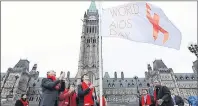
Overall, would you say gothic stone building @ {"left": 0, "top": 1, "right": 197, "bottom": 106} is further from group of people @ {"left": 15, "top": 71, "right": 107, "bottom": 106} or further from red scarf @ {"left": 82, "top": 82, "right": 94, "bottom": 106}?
red scarf @ {"left": 82, "top": 82, "right": 94, "bottom": 106}

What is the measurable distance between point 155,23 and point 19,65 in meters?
75.0

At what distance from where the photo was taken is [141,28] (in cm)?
822

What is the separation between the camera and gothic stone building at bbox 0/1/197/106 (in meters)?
68.2

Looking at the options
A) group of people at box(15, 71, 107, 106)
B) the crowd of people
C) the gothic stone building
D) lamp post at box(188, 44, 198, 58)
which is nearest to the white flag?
the crowd of people

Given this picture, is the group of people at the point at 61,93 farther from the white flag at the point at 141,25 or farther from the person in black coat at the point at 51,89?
the white flag at the point at 141,25

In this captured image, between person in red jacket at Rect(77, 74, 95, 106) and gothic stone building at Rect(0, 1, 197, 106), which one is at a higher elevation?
gothic stone building at Rect(0, 1, 197, 106)

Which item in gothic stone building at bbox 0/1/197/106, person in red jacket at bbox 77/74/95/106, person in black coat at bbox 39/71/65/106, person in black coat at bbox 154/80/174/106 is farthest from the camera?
gothic stone building at bbox 0/1/197/106

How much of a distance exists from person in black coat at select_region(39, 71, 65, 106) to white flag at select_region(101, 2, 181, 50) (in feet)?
7.69

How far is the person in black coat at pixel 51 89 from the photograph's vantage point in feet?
19.8

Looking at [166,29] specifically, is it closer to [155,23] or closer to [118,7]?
[155,23]

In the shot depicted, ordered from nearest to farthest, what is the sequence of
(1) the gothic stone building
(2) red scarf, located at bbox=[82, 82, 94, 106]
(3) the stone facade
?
1. (2) red scarf, located at bbox=[82, 82, 94, 106]
2. (1) the gothic stone building
3. (3) the stone facade

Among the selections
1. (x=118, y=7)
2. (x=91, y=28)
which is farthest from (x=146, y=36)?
(x=91, y=28)

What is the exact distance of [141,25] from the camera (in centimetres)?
828

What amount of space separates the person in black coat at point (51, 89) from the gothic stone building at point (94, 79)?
58255mm
